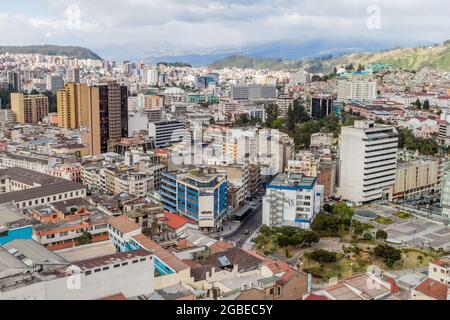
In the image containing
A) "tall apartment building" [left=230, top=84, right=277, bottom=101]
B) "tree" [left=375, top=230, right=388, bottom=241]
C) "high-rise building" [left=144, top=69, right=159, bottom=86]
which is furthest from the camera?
"high-rise building" [left=144, top=69, right=159, bottom=86]

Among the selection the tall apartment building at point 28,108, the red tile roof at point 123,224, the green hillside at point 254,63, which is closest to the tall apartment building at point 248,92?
the tall apartment building at point 28,108

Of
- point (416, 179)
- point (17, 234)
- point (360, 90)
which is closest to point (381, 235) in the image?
point (416, 179)

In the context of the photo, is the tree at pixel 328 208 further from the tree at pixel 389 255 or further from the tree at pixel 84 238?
the tree at pixel 84 238

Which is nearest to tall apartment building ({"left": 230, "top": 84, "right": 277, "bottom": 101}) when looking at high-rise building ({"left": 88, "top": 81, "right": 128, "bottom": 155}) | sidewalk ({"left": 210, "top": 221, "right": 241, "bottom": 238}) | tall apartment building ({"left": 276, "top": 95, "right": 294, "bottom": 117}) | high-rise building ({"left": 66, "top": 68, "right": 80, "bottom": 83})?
tall apartment building ({"left": 276, "top": 95, "right": 294, "bottom": 117})

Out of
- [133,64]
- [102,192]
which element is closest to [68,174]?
[102,192]

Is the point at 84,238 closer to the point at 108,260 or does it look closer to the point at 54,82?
the point at 108,260

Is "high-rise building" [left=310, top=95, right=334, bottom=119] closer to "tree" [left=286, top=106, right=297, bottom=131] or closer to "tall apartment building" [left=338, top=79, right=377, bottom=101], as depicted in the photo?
"tree" [left=286, top=106, right=297, bottom=131]
